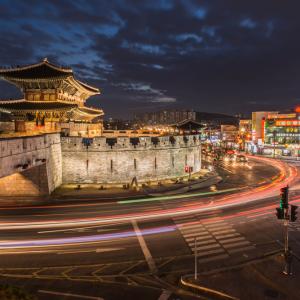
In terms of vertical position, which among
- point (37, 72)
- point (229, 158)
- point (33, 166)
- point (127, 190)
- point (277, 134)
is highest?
point (37, 72)

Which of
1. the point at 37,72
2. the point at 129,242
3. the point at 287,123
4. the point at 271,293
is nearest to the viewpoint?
the point at 271,293

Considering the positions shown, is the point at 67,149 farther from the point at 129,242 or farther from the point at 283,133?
the point at 283,133

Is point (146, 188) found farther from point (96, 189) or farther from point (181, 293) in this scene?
point (181, 293)

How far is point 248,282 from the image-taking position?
11703mm

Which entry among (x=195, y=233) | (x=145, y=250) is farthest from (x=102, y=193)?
(x=145, y=250)

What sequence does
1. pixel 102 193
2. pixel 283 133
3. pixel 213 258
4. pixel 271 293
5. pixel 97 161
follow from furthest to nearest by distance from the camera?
pixel 283 133 → pixel 97 161 → pixel 102 193 → pixel 213 258 → pixel 271 293

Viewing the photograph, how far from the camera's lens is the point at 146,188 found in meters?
31.7

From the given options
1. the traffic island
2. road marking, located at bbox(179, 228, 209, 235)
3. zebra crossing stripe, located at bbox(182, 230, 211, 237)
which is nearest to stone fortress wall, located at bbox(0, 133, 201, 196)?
road marking, located at bbox(179, 228, 209, 235)

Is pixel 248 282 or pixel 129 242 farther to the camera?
pixel 129 242

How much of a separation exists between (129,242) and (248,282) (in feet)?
22.2

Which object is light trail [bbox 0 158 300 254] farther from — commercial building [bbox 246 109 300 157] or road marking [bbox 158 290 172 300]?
commercial building [bbox 246 109 300 157]

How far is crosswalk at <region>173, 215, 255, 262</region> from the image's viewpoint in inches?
585

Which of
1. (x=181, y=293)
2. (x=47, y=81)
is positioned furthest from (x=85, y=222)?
(x=47, y=81)

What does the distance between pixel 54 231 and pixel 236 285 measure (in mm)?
11229
